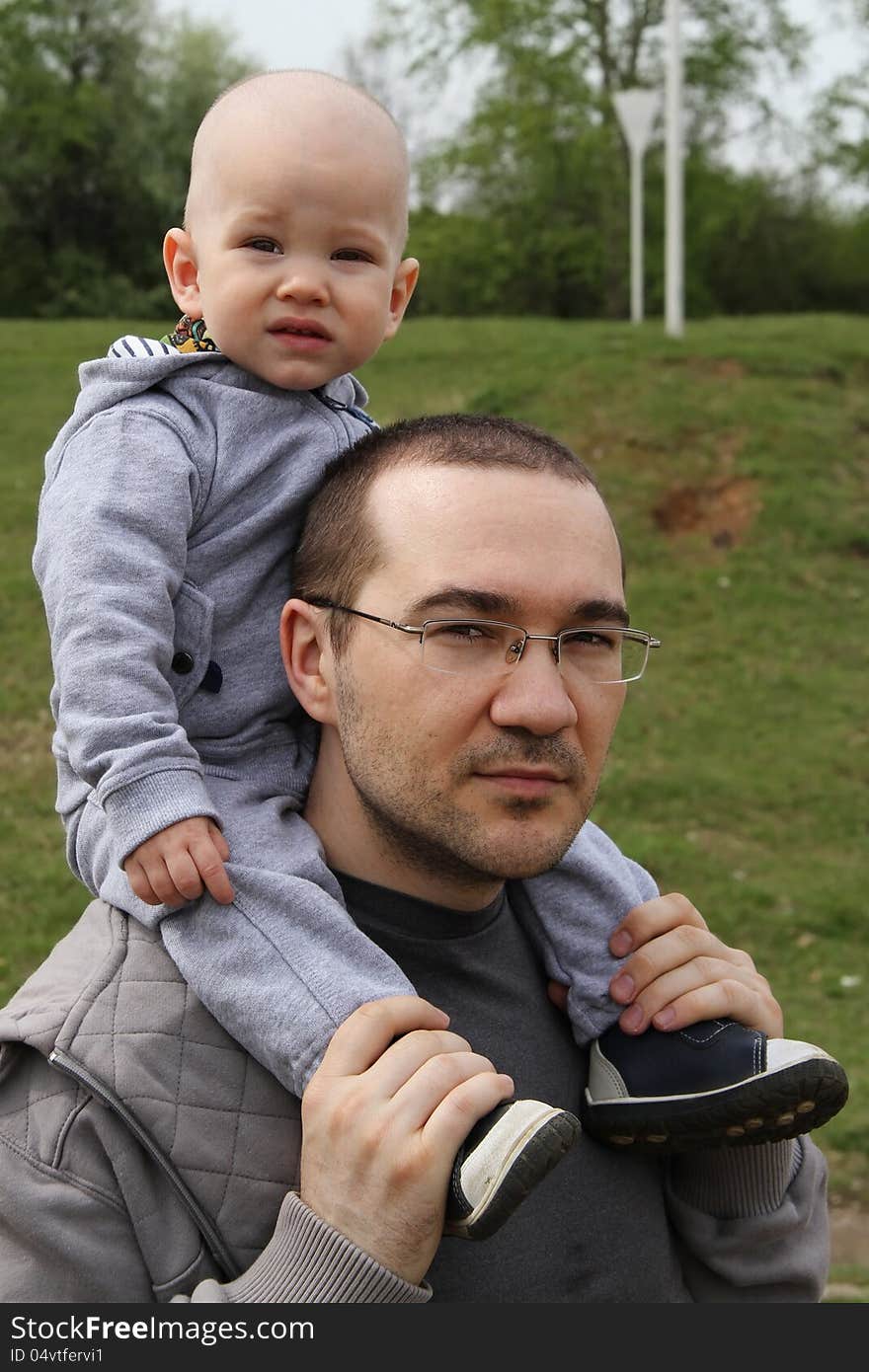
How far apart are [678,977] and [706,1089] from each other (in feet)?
0.55

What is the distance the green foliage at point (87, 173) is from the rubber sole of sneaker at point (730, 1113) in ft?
91.8

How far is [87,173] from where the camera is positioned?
1249 inches

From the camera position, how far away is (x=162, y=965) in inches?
78.4

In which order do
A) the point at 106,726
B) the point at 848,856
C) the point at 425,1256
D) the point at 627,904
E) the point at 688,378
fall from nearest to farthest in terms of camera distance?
the point at 425,1256
the point at 106,726
the point at 627,904
the point at 848,856
the point at 688,378

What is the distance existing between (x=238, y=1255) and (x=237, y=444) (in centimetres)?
104

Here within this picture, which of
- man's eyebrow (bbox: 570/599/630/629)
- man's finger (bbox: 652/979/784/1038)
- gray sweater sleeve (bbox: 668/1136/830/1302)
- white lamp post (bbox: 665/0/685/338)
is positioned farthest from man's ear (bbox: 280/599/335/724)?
white lamp post (bbox: 665/0/685/338)

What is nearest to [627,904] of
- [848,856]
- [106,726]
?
[106,726]

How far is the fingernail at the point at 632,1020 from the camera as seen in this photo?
2.17 meters

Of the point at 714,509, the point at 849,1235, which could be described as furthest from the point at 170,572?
the point at 714,509

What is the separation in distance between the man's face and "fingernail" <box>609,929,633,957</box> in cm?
23

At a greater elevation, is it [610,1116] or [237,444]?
[237,444]

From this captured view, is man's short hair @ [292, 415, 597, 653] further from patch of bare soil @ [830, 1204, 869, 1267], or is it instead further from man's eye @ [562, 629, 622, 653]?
patch of bare soil @ [830, 1204, 869, 1267]

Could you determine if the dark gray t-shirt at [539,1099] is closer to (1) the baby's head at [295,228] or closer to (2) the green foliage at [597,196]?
(1) the baby's head at [295,228]

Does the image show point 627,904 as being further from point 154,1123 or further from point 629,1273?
point 154,1123
